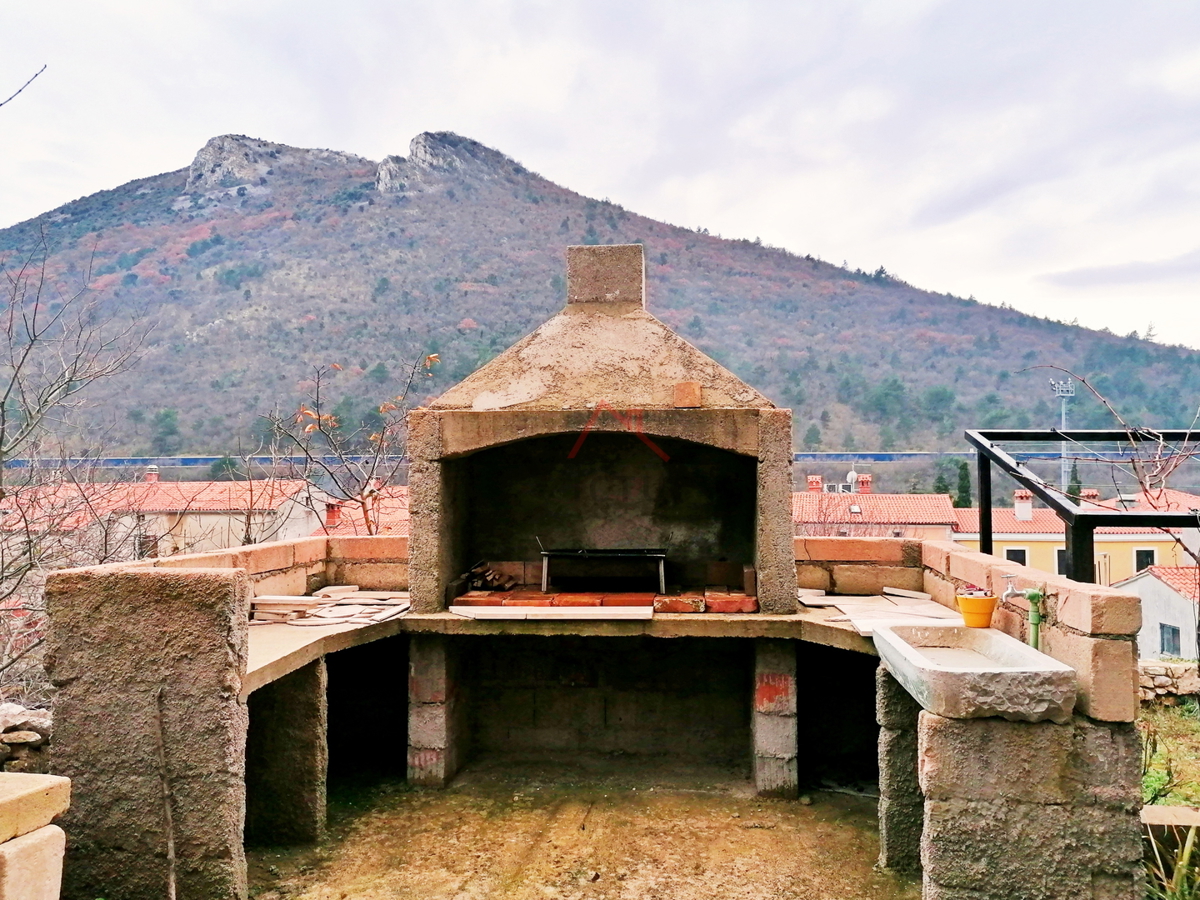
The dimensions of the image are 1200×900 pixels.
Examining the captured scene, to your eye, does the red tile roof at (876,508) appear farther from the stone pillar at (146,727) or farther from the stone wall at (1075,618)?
the stone pillar at (146,727)

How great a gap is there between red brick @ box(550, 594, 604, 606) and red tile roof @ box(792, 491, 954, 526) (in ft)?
55.2

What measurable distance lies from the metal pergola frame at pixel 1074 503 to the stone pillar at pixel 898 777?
104 centimetres

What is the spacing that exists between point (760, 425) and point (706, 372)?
2.25 feet

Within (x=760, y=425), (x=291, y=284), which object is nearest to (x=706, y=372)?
(x=760, y=425)

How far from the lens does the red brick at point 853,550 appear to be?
A: 6.14 m

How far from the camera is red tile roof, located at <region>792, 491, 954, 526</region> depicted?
22.2m

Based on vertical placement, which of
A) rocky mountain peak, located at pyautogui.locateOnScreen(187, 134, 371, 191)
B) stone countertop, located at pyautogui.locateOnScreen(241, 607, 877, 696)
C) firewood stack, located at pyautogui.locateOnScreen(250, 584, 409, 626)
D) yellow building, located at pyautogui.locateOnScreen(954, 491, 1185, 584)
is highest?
rocky mountain peak, located at pyautogui.locateOnScreen(187, 134, 371, 191)

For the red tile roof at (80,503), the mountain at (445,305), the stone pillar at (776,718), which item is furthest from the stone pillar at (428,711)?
the mountain at (445,305)

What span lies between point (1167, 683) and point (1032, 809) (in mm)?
5460

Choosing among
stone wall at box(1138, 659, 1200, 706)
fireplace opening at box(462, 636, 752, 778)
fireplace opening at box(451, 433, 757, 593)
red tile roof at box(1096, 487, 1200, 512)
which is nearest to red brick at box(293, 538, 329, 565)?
fireplace opening at box(451, 433, 757, 593)

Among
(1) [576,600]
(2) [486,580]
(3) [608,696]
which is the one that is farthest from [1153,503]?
(2) [486,580]

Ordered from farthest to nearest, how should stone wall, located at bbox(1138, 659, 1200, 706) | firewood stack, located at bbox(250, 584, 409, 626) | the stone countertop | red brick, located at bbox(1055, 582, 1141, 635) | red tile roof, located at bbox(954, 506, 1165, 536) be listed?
1. red tile roof, located at bbox(954, 506, 1165, 536)
2. stone wall, located at bbox(1138, 659, 1200, 706)
3. firewood stack, located at bbox(250, 584, 409, 626)
4. the stone countertop
5. red brick, located at bbox(1055, 582, 1141, 635)

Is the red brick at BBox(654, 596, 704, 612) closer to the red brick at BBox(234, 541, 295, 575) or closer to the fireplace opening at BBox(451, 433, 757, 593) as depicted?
the fireplace opening at BBox(451, 433, 757, 593)

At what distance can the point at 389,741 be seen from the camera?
6156 mm
